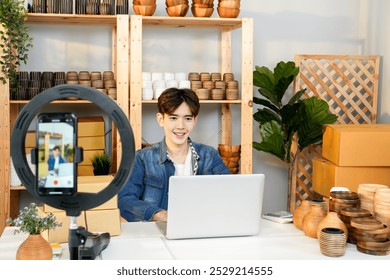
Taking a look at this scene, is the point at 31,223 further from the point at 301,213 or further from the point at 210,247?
the point at 301,213

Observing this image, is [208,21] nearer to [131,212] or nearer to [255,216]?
[131,212]

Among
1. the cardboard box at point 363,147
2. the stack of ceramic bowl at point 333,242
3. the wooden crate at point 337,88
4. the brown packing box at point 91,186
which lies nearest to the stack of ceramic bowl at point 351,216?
the stack of ceramic bowl at point 333,242

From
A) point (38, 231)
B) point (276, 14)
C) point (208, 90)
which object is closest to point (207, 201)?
point (38, 231)

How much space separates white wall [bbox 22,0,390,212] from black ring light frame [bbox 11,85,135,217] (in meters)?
3.06

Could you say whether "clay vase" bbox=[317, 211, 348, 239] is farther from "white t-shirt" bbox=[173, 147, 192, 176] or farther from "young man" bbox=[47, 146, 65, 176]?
"young man" bbox=[47, 146, 65, 176]

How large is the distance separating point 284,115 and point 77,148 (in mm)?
3060

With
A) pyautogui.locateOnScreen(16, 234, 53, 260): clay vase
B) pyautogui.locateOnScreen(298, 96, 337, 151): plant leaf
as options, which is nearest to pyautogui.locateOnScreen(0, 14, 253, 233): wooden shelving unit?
pyautogui.locateOnScreen(298, 96, 337, 151): plant leaf

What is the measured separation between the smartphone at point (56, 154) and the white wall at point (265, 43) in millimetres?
3072

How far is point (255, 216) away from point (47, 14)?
211 centimetres

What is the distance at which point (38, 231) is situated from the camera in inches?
70.6

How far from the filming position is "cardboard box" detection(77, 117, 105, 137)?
3777 mm

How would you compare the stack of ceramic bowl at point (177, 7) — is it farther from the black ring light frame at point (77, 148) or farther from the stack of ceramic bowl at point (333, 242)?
the black ring light frame at point (77, 148)

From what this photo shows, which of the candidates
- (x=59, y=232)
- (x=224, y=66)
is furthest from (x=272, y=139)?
(x=59, y=232)

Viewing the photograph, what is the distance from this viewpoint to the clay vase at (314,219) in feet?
7.14
